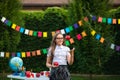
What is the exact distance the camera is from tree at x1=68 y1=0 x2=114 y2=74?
13781 mm

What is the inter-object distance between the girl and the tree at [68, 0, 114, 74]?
5245mm

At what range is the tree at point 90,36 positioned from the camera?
13781 millimetres

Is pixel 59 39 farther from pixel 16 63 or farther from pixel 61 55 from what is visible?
pixel 16 63

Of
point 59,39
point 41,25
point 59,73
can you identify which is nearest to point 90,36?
point 41,25

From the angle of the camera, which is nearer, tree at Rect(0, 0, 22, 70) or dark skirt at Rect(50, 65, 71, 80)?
dark skirt at Rect(50, 65, 71, 80)

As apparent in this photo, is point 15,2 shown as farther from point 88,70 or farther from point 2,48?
point 88,70

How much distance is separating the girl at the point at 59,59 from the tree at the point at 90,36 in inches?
207

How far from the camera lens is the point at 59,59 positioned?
27.4ft

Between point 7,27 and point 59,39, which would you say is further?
point 7,27

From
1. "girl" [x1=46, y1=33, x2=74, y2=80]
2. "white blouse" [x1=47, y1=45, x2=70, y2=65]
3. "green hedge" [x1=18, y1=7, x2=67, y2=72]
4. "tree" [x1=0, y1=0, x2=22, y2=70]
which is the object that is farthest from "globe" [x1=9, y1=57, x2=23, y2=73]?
"white blouse" [x1=47, y1=45, x2=70, y2=65]

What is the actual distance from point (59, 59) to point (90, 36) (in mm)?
5556

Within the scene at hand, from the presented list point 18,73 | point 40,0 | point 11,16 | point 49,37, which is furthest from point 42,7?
point 18,73

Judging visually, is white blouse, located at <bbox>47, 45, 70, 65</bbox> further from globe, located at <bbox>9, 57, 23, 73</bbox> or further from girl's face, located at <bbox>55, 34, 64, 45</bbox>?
globe, located at <bbox>9, 57, 23, 73</bbox>

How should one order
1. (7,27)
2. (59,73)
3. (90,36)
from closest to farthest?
(59,73)
(7,27)
(90,36)
